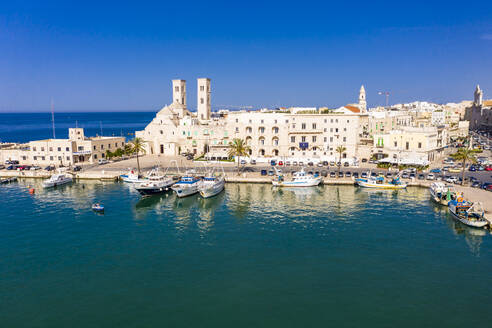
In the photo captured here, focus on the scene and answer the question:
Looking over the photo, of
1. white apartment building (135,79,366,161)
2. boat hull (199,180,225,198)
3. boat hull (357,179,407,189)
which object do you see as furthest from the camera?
white apartment building (135,79,366,161)

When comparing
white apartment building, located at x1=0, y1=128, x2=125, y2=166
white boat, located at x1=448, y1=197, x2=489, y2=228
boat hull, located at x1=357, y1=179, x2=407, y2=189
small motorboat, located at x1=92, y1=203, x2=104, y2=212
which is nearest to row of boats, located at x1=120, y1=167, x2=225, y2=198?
small motorboat, located at x1=92, y1=203, x2=104, y2=212

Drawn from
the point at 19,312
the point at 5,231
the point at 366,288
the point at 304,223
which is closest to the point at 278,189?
the point at 304,223

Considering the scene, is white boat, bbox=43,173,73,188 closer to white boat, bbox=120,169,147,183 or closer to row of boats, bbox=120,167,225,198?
white boat, bbox=120,169,147,183

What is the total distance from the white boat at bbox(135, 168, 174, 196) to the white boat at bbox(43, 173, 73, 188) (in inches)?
669

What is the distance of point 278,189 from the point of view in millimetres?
64188

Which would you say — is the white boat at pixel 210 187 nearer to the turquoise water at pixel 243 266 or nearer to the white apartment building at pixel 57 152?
the turquoise water at pixel 243 266

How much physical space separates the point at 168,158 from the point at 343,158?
4159cm

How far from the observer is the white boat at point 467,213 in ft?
141

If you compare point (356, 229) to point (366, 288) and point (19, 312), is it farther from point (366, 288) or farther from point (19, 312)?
point (19, 312)

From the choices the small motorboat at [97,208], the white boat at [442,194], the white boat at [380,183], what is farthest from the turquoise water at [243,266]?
the white boat at [380,183]

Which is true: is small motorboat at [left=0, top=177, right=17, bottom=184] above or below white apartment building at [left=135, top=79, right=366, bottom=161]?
below

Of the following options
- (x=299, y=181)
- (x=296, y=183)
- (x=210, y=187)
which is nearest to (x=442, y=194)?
(x=299, y=181)

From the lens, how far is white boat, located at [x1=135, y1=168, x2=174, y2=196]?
58938mm

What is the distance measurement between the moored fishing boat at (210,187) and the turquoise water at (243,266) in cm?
451
